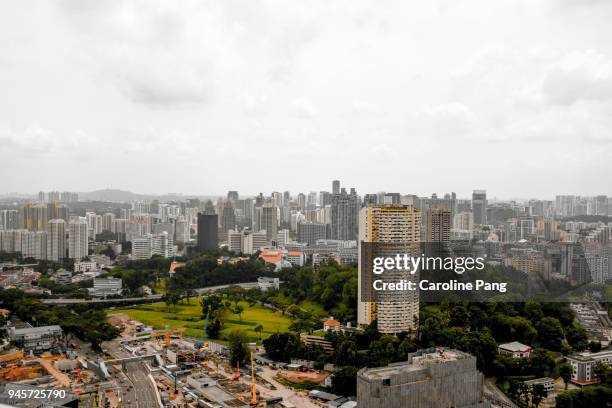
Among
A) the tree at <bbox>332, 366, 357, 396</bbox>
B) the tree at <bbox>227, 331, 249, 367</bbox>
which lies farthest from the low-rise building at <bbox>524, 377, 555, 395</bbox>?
the tree at <bbox>227, 331, 249, 367</bbox>

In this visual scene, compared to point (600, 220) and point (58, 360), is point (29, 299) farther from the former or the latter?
point (600, 220)

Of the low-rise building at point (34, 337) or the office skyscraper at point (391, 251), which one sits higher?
the office skyscraper at point (391, 251)

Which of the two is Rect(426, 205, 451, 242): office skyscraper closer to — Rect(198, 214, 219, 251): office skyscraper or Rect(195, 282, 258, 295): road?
Rect(195, 282, 258, 295): road

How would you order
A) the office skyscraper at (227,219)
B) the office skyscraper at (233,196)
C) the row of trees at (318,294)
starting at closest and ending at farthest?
the row of trees at (318,294), the office skyscraper at (227,219), the office skyscraper at (233,196)

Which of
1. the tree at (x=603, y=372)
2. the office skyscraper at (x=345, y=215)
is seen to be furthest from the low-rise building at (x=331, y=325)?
the office skyscraper at (x=345, y=215)

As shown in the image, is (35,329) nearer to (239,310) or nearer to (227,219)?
(239,310)

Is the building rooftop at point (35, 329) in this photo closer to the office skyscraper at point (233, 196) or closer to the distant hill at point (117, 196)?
the distant hill at point (117, 196)

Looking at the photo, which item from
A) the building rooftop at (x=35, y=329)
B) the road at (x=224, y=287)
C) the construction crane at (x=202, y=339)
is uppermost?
the building rooftop at (x=35, y=329)
